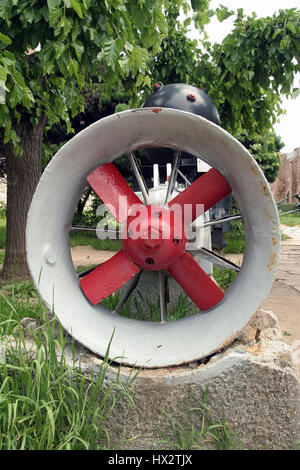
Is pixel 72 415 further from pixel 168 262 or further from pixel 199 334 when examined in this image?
pixel 168 262

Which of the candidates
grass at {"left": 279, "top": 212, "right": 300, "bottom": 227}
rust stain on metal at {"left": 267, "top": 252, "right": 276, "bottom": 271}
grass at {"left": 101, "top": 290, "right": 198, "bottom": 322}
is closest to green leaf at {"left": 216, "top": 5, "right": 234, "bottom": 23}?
grass at {"left": 101, "top": 290, "right": 198, "bottom": 322}

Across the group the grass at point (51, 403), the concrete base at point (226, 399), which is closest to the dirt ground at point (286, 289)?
the concrete base at point (226, 399)

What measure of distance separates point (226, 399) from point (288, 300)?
272 centimetres

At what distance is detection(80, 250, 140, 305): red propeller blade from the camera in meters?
2.04

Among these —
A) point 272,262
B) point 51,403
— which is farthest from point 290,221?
point 51,403

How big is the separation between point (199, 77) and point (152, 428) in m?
3.82

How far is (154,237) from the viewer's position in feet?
6.26

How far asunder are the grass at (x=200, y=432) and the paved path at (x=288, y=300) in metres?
1.12

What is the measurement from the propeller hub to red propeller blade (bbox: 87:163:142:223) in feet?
0.26

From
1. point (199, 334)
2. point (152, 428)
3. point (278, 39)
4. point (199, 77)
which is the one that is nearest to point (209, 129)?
point (199, 334)

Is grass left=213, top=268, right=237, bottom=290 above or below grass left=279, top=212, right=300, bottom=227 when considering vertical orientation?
below

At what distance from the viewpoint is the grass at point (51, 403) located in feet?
4.78
